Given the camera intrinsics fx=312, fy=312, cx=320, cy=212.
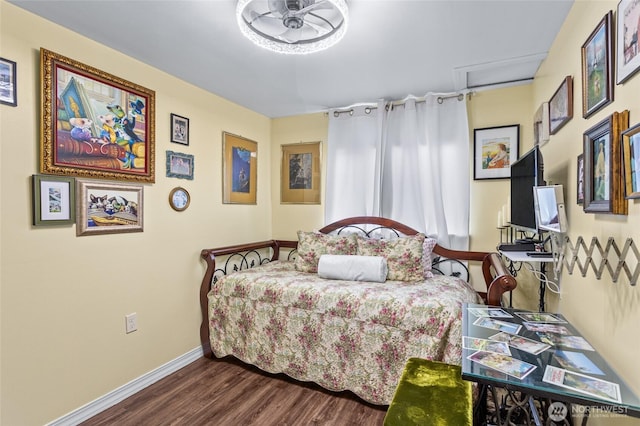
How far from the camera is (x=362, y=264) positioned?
2539mm

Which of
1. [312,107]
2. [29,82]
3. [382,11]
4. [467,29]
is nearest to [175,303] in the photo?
[29,82]

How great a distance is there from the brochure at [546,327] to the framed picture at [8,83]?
2741 millimetres

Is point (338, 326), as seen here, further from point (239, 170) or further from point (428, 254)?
point (239, 170)

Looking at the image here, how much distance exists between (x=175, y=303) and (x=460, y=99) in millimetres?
2974

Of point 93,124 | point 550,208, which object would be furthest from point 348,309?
point 93,124

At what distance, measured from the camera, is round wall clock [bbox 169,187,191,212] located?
2459 millimetres

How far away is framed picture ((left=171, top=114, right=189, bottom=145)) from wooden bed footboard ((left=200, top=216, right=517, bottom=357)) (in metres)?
0.95

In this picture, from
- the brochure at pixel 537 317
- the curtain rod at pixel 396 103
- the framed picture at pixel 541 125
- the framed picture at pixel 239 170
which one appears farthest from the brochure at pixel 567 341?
the framed picture at pixel 239 170

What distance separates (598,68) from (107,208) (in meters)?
2.69

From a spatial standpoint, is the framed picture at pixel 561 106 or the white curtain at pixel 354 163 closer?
the framed picture at pixel 561 106

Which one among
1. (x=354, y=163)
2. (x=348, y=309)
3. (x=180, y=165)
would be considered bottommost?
(x=348, y=309)

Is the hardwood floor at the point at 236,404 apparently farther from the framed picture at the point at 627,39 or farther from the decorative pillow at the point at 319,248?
the framed picture at the point at 627,39

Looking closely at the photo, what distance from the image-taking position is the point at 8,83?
62.4 inches

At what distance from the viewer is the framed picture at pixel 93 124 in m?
1.74
